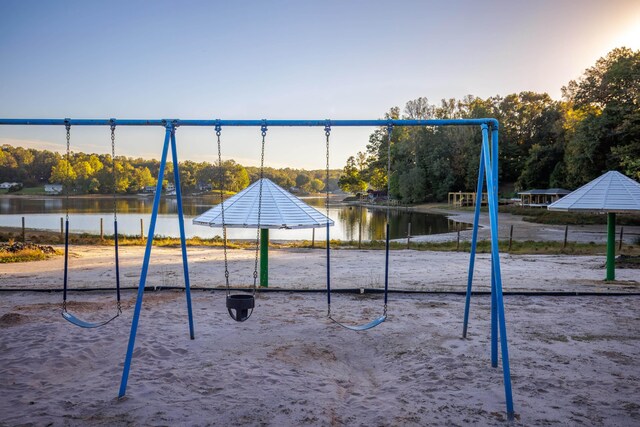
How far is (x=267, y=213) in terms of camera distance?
32.6ft

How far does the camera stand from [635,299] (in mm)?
9047

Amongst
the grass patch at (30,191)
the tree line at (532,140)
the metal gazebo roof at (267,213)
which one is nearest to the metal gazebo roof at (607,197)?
the metal gazebo roof at (267,213)

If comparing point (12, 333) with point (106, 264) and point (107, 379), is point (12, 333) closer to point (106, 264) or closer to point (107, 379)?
point (107, 379)

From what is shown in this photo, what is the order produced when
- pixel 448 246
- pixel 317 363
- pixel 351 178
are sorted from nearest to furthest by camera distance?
Answer: pixel 317 363 → pixel 448 246 → pixel 351 178

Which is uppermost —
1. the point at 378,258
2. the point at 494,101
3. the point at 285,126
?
the point at 494,101

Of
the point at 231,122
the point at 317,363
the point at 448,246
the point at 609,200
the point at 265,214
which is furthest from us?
the point at 448,246

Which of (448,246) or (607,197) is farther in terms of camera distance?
(448,246)

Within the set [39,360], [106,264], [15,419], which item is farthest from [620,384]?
[106,264]

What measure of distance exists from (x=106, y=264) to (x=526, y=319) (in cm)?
1199

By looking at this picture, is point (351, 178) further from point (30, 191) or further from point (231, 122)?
point (231, 122)

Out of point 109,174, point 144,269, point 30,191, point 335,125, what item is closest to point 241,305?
point 144,269

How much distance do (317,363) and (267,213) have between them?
483 centimetres

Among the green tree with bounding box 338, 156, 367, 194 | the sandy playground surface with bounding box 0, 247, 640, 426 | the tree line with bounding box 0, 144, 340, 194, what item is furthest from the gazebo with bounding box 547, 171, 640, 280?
the green tree with bounding box 338, 156, 367, 194

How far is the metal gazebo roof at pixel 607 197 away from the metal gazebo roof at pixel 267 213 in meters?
6.04
